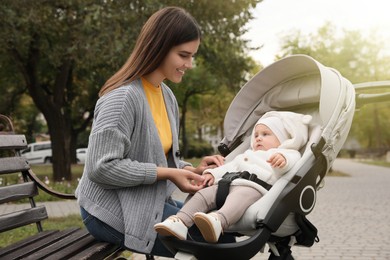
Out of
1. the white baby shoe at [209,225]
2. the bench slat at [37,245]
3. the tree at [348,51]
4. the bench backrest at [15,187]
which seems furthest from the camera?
the tree at [348,51]

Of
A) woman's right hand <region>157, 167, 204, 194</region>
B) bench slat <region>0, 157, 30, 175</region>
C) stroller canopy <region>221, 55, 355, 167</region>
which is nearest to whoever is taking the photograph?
woman's right hand <region>157, 167, 204, 194</region>

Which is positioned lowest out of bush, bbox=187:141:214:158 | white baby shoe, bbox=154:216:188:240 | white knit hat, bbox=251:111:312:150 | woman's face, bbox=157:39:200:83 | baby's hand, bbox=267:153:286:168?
bush, bbox=187:141:214:158

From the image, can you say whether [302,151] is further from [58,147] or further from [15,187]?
[58,147]

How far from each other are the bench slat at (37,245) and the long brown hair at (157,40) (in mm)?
1094

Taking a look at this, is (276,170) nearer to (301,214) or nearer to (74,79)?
(301,214)

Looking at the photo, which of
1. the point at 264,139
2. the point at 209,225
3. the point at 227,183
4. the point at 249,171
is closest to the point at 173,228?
the point at 209,225

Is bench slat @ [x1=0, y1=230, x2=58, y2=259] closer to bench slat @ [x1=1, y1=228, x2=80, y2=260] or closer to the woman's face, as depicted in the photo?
bench slat @ [x1=1, y1=228, x2=80, y2=260]

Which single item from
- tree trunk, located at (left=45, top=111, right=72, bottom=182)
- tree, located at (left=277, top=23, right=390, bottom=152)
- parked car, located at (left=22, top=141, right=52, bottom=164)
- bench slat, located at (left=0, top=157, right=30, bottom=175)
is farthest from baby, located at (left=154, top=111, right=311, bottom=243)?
parked car, located at (left=22, top=141, right=52, bottom=164)

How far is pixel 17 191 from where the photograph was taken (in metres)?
4.05

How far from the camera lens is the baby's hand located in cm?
305

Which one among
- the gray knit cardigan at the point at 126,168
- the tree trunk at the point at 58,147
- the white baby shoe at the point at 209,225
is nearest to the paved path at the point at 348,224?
the gray knit cardigan at the point at 126,168

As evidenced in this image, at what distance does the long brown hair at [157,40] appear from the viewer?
9.94 feet

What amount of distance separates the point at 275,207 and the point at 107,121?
3.17 ft

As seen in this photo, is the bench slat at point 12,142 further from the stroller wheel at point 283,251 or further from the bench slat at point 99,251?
the stroller wheel at point 283,251
